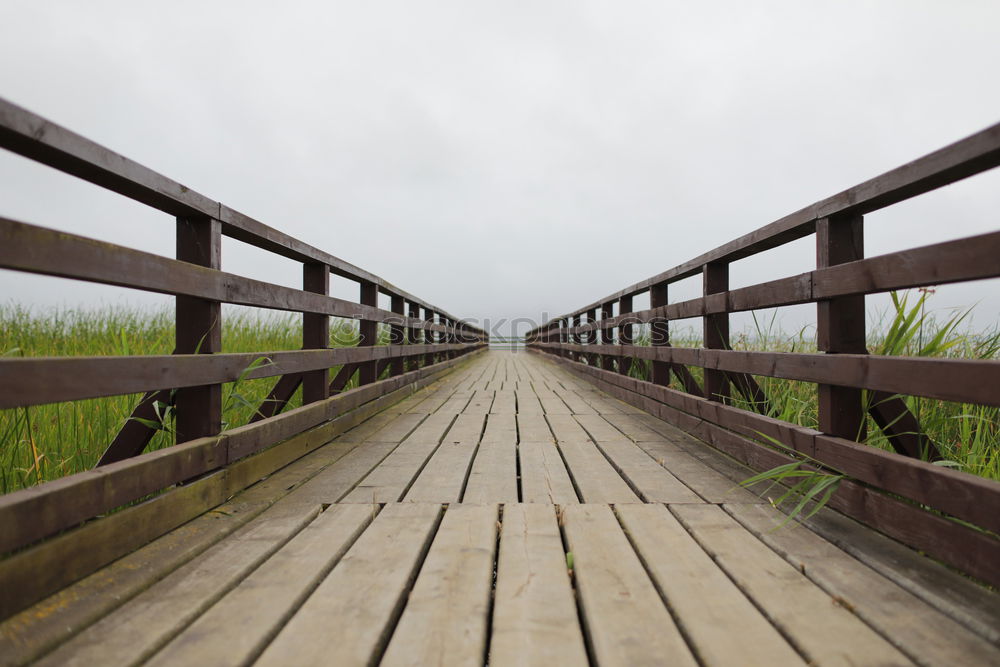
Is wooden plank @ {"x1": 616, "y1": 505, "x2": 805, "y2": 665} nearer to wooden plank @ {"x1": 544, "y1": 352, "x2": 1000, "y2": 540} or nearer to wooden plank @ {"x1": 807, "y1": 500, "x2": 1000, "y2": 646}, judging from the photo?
wooden plank @ {"x1": 807, "y1": 500, "x2": 1000, "y2": 646}

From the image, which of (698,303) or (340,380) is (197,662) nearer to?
(340,380)

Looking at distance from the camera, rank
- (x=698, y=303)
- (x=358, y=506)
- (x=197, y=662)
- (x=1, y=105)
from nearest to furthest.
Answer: (x=197, y=662) < (x=1, y=105) < (x=358, y=506) < (x=698, y=303)

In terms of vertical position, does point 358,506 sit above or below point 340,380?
below

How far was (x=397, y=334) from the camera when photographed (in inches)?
203

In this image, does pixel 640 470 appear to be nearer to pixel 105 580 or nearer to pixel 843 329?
pixel 843 329

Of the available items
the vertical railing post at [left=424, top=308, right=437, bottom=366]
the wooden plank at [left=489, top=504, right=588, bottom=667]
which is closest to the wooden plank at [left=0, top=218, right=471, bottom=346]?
the wooden plank at [left=489, top=504, right=588, bottom=667]

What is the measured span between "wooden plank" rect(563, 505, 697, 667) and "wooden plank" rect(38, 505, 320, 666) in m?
0.86

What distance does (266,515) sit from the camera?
175cm

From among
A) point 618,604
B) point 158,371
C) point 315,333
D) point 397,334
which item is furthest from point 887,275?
point 397,334

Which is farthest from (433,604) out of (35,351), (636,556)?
(35,351)

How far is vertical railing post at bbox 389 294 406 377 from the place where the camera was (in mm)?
4926

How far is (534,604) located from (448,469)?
3.94 ft

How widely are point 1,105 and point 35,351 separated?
3.87 metres

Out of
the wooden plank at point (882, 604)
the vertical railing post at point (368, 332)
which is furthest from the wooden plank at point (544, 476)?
the vertical railing post at point (368, 332)
